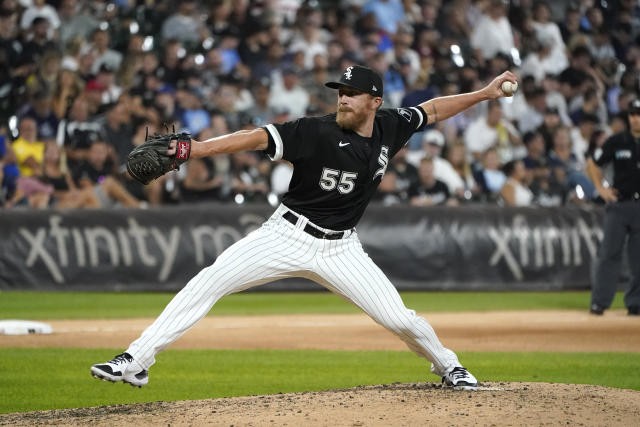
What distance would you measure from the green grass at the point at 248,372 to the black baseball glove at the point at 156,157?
201 cm

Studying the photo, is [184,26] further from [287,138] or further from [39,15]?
[287,138]

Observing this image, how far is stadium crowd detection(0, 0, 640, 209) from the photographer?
14.9 m

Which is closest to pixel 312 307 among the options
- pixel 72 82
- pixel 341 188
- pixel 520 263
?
pixel 520 263

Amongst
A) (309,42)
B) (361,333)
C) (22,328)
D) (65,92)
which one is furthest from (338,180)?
(309,42)

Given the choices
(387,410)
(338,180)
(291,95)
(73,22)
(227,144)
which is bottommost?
(387,410)

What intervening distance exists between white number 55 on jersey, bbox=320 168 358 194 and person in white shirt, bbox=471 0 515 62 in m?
13.8

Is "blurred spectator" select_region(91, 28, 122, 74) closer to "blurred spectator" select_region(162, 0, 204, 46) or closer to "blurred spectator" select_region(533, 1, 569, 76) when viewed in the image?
"blurred spectator" select_region(162, 0, 204, 46)

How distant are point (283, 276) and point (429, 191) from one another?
9852 millimetres

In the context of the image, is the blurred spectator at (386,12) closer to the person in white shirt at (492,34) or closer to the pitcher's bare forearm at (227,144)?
the person in white shirt at (492,34)

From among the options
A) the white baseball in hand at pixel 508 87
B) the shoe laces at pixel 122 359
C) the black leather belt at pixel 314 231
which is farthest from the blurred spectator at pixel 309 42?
the shoe laces at pixel 122 359

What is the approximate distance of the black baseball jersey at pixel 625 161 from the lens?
38.4 ft

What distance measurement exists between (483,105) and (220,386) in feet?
36.1

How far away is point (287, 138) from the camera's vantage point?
5926mm

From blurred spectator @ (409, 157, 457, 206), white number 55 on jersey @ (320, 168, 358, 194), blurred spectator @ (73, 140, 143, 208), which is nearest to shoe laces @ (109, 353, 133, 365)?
white number 55 on jersey @ (320, 168, 358, 194)
